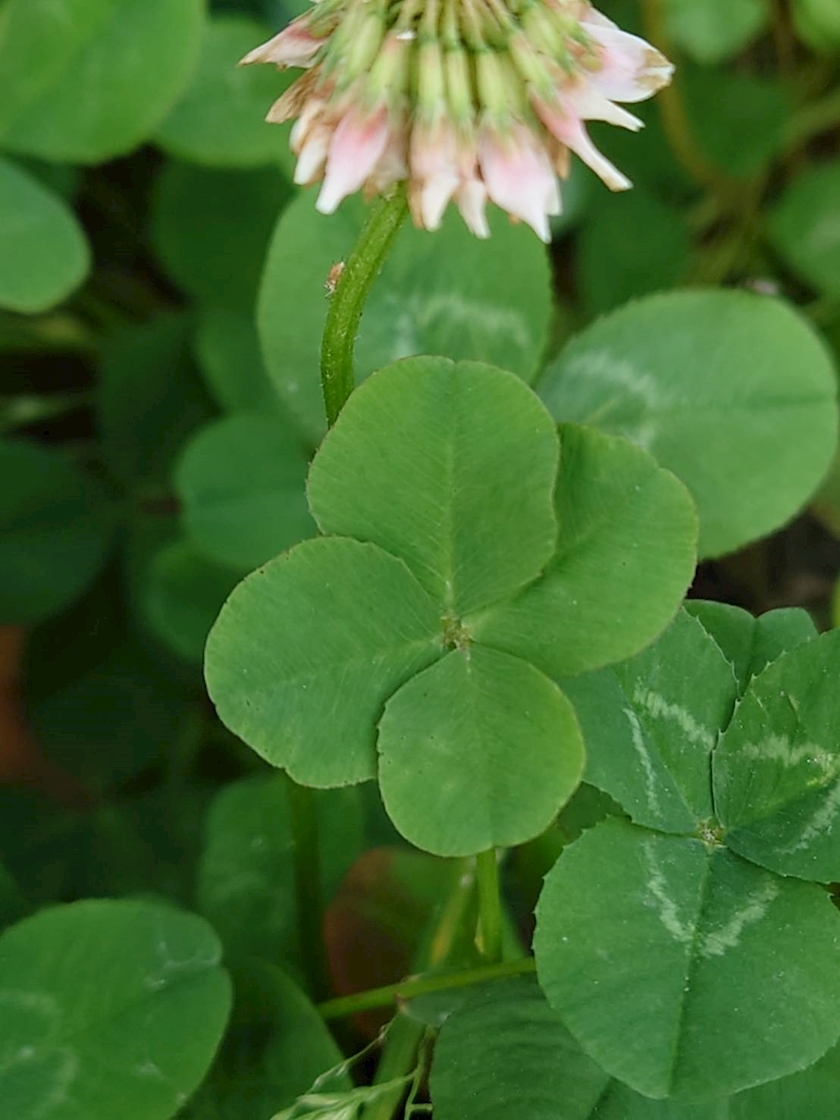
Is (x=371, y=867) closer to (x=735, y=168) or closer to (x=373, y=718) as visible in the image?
(x=373, y=718)

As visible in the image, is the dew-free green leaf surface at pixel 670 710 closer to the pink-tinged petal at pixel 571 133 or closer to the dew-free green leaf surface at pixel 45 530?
the pink-tinged petal at pixel 571 133

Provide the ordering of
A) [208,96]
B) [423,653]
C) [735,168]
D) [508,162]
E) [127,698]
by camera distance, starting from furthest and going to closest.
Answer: [735,168] → [127,698] → [208,96] → [423,653] → [508,162]

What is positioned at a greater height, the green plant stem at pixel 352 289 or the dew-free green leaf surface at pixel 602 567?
the green plant stem at pixel 352 289

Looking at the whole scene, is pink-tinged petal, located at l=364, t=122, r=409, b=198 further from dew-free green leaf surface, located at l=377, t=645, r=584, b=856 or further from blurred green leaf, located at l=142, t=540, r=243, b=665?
blurred green leaf, located at l=142, t=540, r=243, b=665

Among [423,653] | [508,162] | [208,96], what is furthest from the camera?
[208,96]

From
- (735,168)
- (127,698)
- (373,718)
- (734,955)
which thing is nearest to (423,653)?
(373,718)

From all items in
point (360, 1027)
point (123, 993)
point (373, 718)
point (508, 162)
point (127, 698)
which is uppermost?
point (508, 162)

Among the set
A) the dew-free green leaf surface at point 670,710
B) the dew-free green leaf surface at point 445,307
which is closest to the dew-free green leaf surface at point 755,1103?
the dew-free green leaf surface at point 670,710
